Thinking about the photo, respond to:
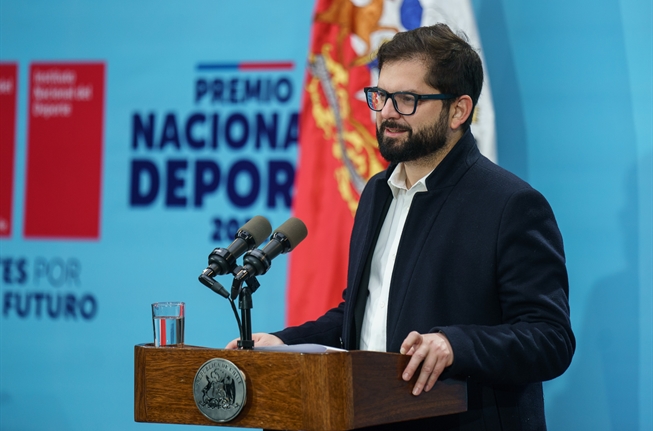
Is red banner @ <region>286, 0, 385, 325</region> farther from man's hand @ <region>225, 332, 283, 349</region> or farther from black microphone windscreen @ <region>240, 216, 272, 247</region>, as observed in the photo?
black microphone windscreen @ <region>240, 216, 272, 247</region>

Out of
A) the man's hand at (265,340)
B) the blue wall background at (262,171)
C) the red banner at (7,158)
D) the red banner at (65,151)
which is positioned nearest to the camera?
the man's hand at (265,340)

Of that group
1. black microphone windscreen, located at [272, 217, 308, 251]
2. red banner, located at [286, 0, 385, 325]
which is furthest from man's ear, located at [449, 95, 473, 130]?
red banner, located at [286, 0, 385, 325]

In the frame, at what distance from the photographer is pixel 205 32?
13.0ft

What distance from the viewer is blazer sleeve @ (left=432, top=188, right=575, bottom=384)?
1.87m

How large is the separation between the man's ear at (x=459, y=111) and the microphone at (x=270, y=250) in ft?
2.10

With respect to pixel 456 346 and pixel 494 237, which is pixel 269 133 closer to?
pixel 494 237

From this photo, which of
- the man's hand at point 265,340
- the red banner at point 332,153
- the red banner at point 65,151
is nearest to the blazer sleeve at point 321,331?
the man's hand at point 265,340

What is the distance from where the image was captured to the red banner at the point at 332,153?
3.53 meters

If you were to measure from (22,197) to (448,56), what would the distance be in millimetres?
2723

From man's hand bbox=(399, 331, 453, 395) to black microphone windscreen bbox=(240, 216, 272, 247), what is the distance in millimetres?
414

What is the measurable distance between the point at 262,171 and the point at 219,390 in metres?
2.26

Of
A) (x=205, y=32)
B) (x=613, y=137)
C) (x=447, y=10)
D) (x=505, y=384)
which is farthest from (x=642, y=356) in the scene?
(x=205, y=32)

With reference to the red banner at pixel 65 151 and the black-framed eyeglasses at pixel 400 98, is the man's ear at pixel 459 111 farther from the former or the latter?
the red banner at pixel 65 151

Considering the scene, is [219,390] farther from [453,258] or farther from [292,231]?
[453,258]
